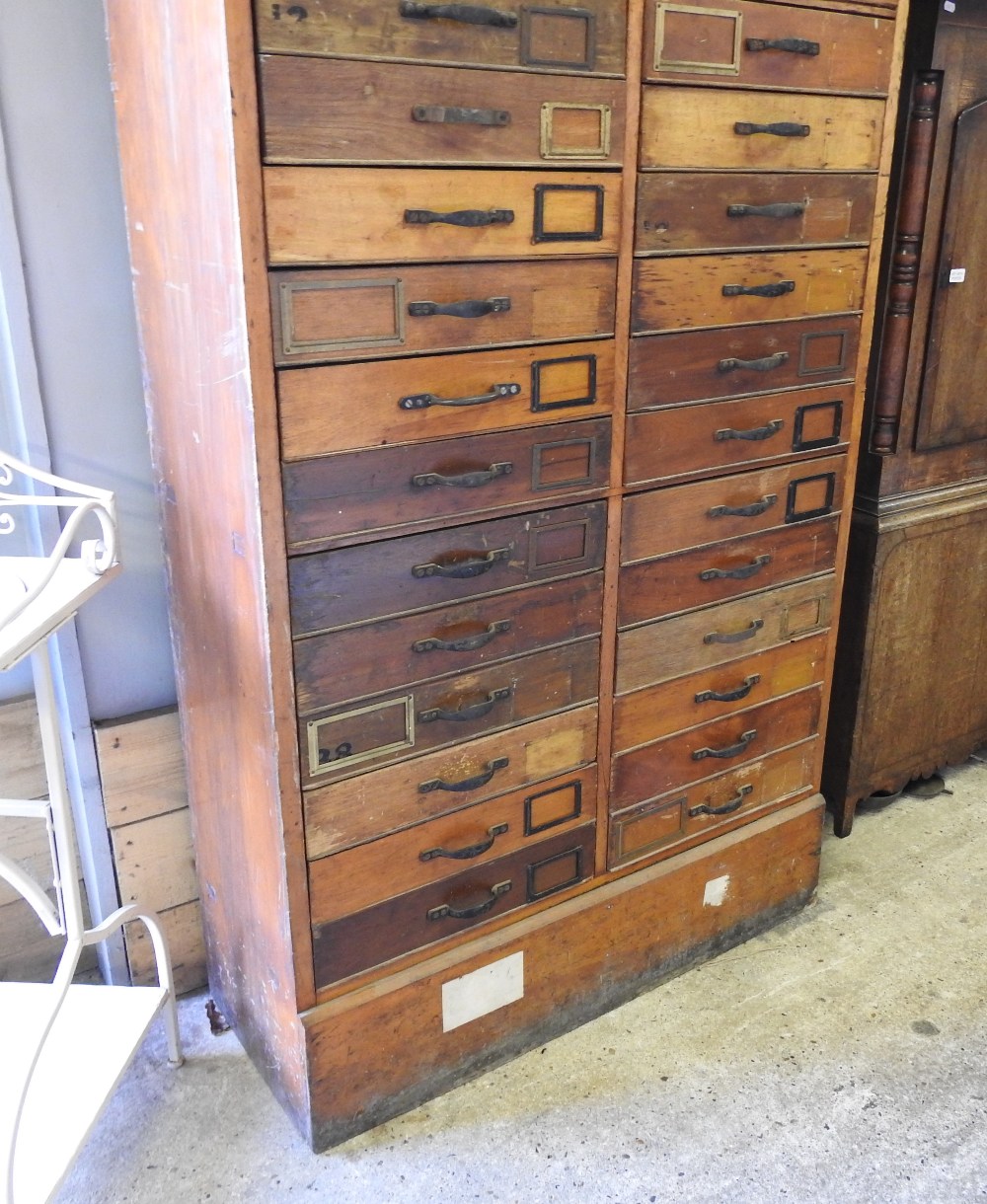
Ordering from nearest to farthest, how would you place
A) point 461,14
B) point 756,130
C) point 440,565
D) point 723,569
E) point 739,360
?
point 461,14
point 440,565
point 756,130
point 739,360
point 723,569

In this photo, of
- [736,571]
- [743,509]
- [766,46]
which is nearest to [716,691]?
[736,571]

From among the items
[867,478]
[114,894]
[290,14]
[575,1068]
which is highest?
[290,14]

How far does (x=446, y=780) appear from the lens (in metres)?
1.66

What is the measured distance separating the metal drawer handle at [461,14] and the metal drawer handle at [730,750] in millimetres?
1220

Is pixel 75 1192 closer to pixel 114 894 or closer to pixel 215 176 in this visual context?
pixel 114 894

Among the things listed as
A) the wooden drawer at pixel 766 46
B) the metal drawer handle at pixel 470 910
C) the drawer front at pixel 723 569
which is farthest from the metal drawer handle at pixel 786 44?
the metal drawer handle at pixel 470 910

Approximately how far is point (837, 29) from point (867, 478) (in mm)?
904

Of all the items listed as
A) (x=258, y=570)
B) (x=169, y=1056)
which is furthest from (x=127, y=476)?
(x=169, y=1056)

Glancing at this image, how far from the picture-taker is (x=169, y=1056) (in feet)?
6.10

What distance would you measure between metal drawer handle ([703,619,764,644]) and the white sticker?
0.63m

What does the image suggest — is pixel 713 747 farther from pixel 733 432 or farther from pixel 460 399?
pixel 460 399

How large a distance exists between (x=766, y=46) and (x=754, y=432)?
57 cm

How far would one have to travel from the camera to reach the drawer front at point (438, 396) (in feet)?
4.47

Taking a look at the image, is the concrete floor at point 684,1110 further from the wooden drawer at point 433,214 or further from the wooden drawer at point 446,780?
the wooden drawer at point 433,214
